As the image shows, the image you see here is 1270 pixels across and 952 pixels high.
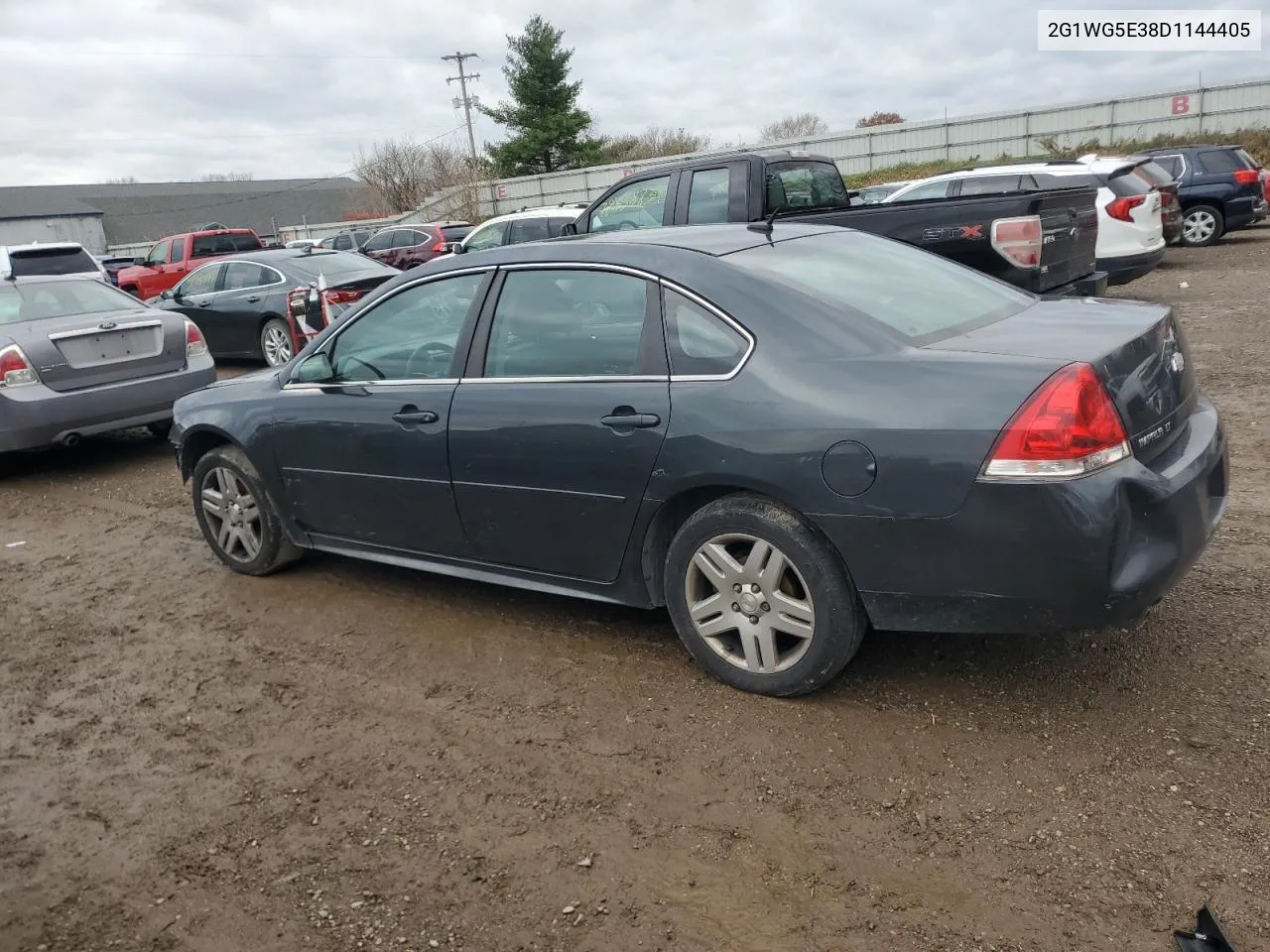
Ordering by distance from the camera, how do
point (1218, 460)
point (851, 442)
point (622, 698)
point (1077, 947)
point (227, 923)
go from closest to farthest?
point (1077, 947)
point (227, 923)
point (851, 442)
point (1218, 460)
point (622, 698)

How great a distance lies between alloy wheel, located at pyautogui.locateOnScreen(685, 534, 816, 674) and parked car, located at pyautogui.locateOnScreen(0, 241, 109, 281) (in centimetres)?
1453

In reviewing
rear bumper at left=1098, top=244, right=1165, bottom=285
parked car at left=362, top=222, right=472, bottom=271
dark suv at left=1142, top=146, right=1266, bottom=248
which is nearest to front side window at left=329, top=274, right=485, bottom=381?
rear bumper at left=1098, top=244, right=1165, bottom=285

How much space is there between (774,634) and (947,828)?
0.90 metres

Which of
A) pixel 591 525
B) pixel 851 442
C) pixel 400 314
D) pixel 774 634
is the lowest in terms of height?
pixel 774 634

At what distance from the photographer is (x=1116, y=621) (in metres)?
3.01

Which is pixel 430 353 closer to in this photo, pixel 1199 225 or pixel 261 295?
pixel 261 295

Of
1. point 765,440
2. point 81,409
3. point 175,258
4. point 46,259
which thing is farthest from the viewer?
point 175,258

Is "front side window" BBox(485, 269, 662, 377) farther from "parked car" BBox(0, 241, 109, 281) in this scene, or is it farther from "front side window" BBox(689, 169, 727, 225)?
"parked car" BBox(0, 241, 109, 281)

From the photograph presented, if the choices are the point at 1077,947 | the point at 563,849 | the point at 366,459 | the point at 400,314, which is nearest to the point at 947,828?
the point at 1077,947

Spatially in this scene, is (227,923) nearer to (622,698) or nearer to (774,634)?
(622,698)

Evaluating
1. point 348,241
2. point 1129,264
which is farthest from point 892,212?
point 348,241

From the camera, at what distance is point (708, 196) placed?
863 centimetres

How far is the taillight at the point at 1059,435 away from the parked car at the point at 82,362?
6828 mm

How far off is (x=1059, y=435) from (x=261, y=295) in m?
10.9
